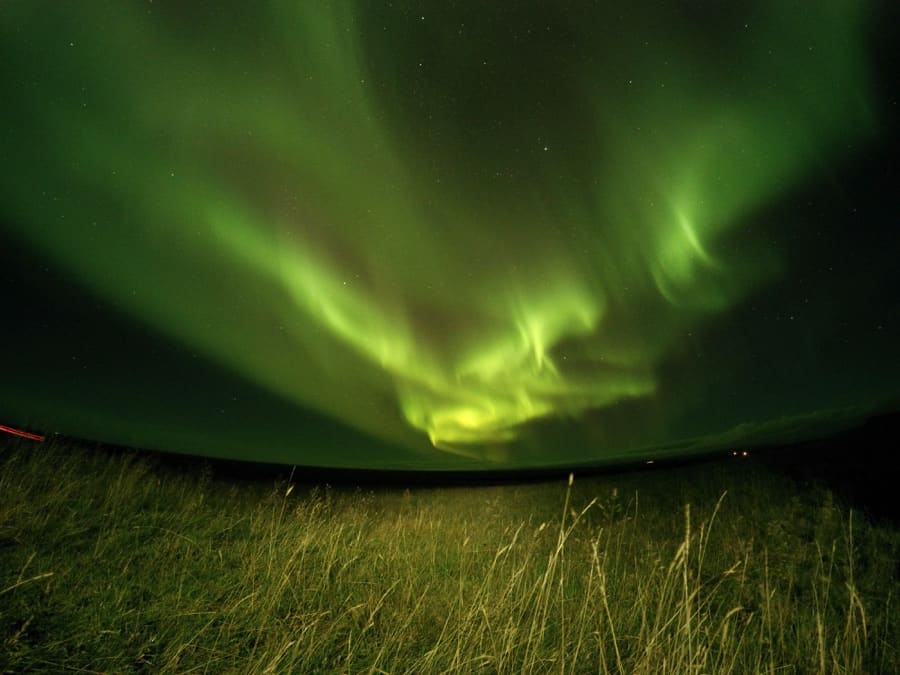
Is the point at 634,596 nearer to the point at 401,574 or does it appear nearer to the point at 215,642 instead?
the point at 401,574

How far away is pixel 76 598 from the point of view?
4465 mm

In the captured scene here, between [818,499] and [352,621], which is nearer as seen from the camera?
[352,621]

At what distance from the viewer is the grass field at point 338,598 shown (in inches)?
148

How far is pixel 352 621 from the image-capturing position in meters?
4.99

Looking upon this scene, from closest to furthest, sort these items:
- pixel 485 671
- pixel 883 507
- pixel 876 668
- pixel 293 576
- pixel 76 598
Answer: pixel 485 671, pixel 76 598, pixel 876 668, pixel 293 576, pixel 883 507

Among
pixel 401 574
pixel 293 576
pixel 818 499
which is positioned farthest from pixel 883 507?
pixel 293 576

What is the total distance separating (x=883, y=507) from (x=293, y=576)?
58.9 ft

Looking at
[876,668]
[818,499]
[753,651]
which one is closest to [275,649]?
[753,651]

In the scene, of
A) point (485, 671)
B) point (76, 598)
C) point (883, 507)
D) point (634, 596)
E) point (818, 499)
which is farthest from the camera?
point (818, 499)

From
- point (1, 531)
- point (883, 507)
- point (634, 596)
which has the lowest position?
point (1, 531)

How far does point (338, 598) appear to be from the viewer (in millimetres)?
5590

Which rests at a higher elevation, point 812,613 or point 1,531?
point 812,613

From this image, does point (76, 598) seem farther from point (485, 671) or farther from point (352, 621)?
point (485, 671)

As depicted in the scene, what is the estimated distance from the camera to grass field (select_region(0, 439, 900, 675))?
3748mm
